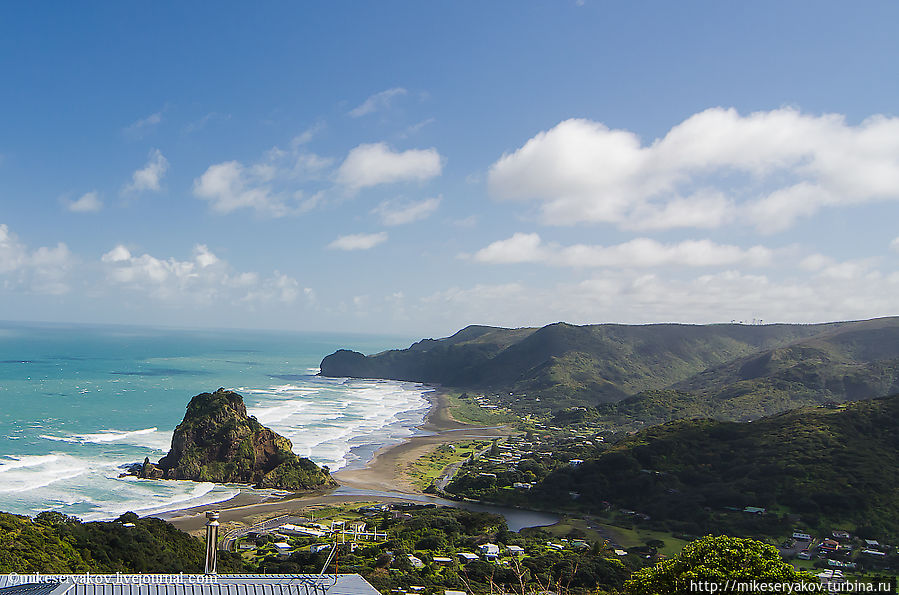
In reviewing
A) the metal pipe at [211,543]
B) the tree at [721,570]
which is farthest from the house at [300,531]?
the metal pipe at [211,543]

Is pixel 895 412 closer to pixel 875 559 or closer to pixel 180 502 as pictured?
pixel 875 559

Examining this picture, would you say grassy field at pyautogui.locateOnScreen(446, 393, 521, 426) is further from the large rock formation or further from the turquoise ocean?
the large rock formation

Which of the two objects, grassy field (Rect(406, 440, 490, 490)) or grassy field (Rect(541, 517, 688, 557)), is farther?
grassy field (Rect(406, 440, 490, 490))

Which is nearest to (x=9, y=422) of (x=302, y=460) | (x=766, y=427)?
(x=302, y=460)

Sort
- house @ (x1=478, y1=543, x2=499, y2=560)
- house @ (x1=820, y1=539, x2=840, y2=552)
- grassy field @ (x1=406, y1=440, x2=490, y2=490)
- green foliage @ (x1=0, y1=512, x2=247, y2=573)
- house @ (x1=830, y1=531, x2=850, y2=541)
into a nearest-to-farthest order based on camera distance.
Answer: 1. green foliage @ (x1=0, y1=512, x2=247, y2=573)
2. house @ (x1=478, y1=543, x2=499, y2=560)
3. house @ (x1=820, y1=539, x2=840, y2=552)
4. house @ (x1=830, y1=531, x2=850, y2=541)
5. grassy field @ (x1=406, y1=440, x2=490, y2=490)

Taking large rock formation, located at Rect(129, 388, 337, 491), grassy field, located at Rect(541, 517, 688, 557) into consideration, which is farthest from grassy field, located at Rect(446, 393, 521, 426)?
grassy field, located at Rect(541, 517, 688, 557)

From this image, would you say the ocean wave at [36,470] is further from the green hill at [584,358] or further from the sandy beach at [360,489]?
the green hill at [584,358]

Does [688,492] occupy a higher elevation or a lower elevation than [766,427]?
lower
